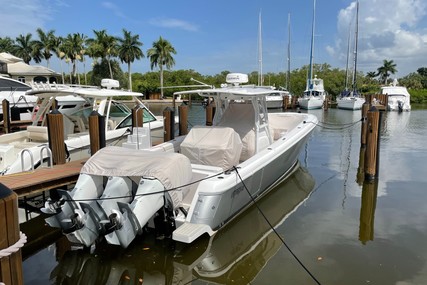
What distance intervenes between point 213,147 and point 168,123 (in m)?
4.20

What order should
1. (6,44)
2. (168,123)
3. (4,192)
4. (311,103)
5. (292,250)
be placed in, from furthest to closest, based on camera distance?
1. (6,44)
2. (311,103)
3. (168,123)
4. (292,250)
5. (4,192)

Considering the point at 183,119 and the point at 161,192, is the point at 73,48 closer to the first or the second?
the point at 183,119

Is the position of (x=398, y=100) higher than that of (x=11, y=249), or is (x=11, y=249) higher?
(x=398, y=100)

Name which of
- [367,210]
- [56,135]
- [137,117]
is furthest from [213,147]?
[137,117]

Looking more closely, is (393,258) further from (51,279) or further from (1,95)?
(1,95)

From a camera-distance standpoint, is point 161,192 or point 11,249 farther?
point 161,192

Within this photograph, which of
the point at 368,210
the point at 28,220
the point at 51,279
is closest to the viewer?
the point at 51,279

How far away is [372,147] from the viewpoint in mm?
8359

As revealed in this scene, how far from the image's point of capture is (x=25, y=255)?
5281mm

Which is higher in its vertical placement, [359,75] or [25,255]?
[359,75]

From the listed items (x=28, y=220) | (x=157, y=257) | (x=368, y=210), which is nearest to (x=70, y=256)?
Answer: (x=157, y=257)

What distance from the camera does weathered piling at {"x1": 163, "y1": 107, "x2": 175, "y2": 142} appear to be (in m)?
10.1

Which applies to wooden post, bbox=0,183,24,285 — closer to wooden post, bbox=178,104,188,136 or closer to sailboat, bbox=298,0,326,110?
wooden post, bbox=178,104,188,136

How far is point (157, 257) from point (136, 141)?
131 inches
